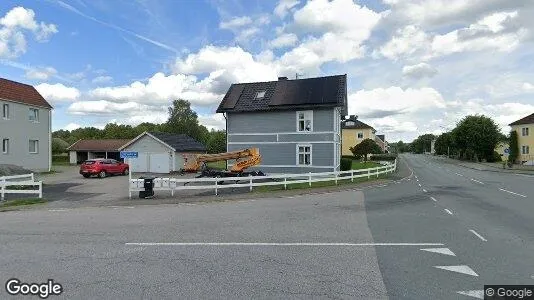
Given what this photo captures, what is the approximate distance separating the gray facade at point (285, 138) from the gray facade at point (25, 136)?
20088 mm

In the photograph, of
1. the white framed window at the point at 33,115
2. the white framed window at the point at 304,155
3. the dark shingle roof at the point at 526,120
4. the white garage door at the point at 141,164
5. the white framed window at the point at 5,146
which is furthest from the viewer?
the dark shingle roof at the point at 526,120

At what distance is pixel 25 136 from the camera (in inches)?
1453

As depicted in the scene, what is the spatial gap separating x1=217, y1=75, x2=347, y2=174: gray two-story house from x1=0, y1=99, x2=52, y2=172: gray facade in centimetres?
1950

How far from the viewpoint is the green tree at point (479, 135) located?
230 feet

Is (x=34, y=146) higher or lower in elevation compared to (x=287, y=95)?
lower

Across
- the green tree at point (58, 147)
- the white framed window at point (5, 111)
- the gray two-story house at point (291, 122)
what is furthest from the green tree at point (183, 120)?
the gray two-story house at point (291, 122)

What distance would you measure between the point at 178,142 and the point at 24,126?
1455 centimetres

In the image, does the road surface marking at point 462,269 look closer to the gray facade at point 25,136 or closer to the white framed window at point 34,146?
the gray facade at point 25,136

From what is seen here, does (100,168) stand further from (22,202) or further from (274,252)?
(274,252)

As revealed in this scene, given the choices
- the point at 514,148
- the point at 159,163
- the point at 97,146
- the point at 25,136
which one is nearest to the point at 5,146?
the point at 25,136

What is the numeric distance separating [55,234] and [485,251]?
998 centimetres

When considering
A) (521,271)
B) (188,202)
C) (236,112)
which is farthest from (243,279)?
(236,112)

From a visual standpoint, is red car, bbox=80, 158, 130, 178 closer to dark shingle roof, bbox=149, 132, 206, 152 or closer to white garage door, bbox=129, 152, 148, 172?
white garage door, bbox=129, 152, 148, 172

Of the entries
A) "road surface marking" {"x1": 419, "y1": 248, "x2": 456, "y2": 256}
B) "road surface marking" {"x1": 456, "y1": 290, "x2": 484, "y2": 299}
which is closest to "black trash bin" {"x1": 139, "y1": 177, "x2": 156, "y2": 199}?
"road surface marking" {"x1": 419, "y1": 248, "x2": 456, "y2": 256}
